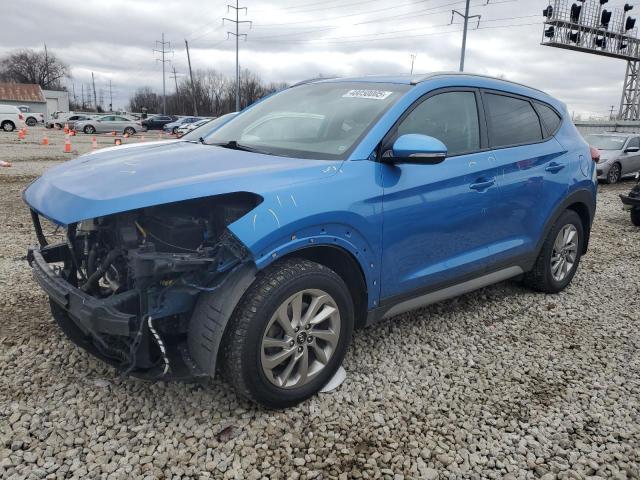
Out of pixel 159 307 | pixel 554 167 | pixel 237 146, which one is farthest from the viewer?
pixel 554 167

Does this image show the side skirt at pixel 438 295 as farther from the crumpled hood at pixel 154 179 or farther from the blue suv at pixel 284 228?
the crumpled hood at pixel 154 179

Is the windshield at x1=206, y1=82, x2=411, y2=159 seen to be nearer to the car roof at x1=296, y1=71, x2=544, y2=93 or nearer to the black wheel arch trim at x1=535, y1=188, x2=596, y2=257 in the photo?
the car roof at x1=296, y1=71, x2=544, y2=93

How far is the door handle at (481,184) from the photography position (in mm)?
3501

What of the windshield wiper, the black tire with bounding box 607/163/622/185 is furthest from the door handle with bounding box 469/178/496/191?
the black tire with bounding box 607/163/622/185

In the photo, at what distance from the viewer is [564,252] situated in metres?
4.74

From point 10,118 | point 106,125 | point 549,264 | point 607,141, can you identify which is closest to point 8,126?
point 10,118

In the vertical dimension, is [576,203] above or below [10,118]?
below

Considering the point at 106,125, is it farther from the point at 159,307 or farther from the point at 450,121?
the point at 159,307

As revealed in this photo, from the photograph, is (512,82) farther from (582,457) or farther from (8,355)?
(8,355)

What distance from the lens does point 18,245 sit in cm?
575

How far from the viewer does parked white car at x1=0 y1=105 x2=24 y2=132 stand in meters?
31.5

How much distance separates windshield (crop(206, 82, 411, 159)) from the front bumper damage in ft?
2.86

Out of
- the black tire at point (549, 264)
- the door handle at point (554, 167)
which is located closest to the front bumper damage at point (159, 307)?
the door handle at point (554, 167)

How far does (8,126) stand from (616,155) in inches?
1295
